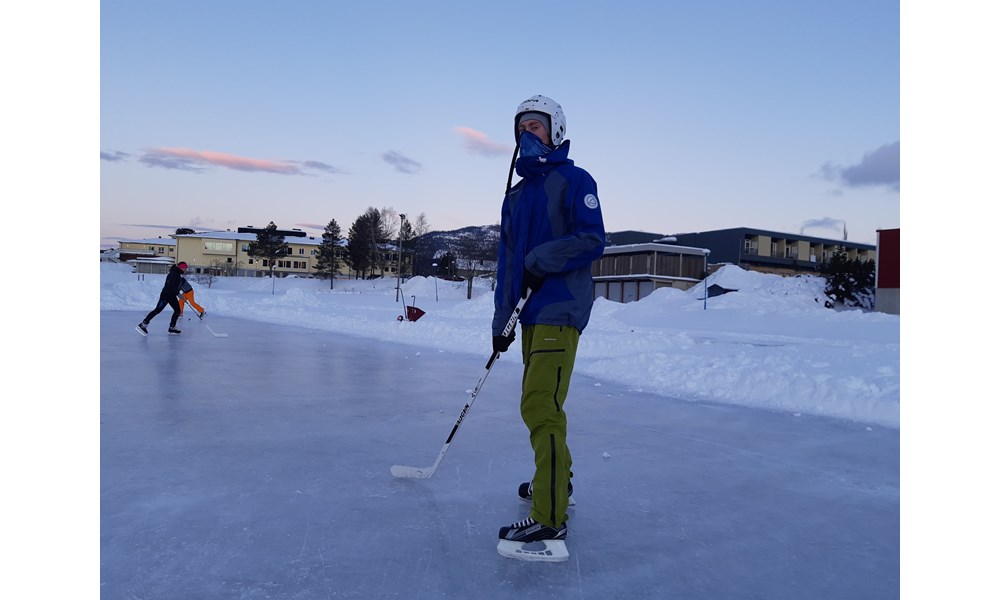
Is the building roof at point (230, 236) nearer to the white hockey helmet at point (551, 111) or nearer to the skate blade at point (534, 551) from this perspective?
the white hockey helmet at point (551, 111)

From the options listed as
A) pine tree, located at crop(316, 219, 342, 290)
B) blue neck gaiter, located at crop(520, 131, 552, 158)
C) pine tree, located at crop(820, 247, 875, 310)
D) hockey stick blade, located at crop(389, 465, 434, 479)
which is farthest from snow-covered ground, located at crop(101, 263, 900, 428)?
pine tree, located at crop(316, 219, 342, 290)

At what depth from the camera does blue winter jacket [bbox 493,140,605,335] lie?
8.35ft

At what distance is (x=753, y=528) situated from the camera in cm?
278

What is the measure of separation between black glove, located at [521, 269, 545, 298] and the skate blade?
1044mm

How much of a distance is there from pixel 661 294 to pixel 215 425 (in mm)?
24321

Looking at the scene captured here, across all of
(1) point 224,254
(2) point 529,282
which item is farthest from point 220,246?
(2) point 529,282

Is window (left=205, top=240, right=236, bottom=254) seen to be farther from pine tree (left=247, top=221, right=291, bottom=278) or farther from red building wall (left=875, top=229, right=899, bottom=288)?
red building wall (left=875, top=229, right=899, bottom=288)

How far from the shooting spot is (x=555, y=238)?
2.63m

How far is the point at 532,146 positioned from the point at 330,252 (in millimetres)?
65617

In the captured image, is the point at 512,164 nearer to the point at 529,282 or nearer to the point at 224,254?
the point at 529,282

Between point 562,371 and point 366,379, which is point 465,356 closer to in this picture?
point 366,379

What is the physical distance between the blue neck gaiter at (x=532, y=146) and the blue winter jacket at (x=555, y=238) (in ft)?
0.16

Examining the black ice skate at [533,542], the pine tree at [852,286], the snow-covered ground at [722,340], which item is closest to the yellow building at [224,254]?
the snow-covered ground at [722,340]
